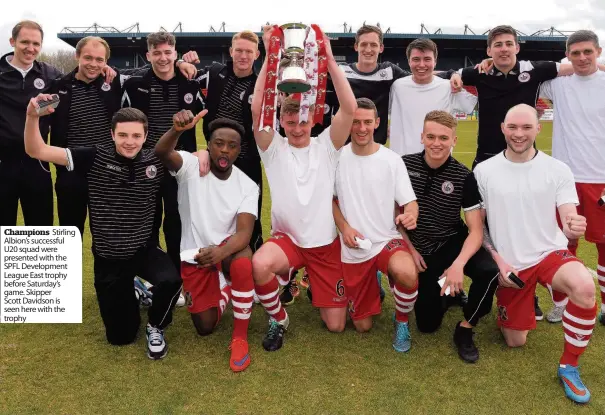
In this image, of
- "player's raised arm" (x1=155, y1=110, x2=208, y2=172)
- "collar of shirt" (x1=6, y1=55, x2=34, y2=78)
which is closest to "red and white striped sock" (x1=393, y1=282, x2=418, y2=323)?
"player's raised arm" (x1=155, y1=110, x2=208, y2=172)

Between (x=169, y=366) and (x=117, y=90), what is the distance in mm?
2335

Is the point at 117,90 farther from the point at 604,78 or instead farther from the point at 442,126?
the point at 604,78

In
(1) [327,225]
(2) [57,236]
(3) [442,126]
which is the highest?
(3) [442,126]

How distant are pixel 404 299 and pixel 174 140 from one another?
1.88 m

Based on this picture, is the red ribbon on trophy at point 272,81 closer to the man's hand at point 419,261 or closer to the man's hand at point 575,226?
the man's hand at point 419,261

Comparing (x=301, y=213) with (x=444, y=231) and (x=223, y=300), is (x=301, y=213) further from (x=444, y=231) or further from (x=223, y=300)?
(x=444, y=231)

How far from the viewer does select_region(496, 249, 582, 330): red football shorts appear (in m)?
3.16

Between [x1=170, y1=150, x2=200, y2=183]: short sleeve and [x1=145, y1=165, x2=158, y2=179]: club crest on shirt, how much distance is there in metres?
0.11

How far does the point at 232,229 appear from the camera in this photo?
11.8 feet

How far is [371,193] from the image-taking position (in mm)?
3568

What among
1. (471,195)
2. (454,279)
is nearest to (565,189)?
(471,195)

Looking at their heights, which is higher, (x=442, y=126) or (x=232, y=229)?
(x=442, y=126)

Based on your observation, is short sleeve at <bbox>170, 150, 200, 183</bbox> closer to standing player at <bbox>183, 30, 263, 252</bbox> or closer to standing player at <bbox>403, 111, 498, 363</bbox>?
standing player at <bbox>183, 30, 263, 252</bbox>

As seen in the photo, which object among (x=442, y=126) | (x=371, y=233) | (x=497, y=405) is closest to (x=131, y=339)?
(x=371, y=233)
